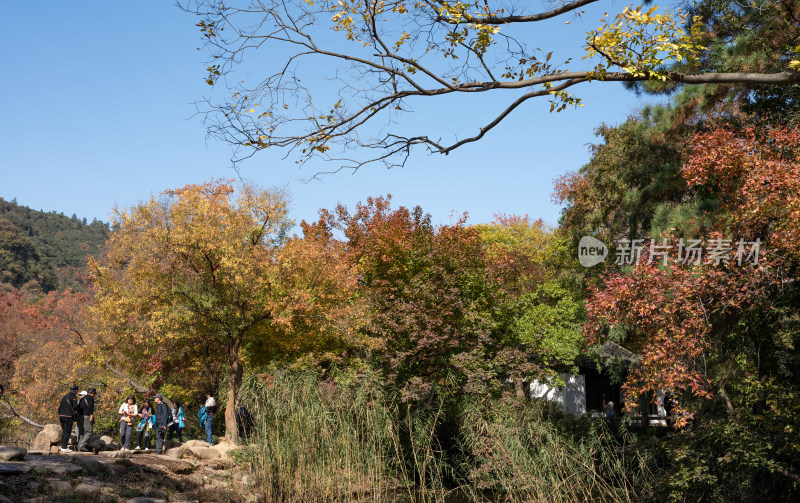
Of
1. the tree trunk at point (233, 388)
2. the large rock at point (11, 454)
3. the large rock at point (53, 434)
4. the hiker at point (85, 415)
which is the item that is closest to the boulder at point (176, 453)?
the hiker at point (85, 415)

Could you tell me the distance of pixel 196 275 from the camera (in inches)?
583

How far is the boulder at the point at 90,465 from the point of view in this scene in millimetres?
9312

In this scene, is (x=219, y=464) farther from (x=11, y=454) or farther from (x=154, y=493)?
(x=11, y=454)

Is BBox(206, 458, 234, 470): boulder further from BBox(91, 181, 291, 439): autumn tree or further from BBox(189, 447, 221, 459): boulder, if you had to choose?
BBox(91, 181, 291, 439): autumn tree

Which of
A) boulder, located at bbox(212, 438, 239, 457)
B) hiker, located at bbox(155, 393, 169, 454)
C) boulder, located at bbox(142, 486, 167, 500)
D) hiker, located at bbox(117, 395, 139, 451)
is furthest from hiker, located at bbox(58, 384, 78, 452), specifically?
boulder, located at bbox(142, 486, 167, 500)

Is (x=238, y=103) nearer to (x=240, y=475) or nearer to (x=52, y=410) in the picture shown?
(x=240, y=475)

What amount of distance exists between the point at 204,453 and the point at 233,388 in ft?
7.23

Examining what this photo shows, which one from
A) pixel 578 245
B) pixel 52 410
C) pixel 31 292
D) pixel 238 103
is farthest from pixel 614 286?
pixel 31 292

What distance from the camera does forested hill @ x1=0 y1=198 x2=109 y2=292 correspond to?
155 ft

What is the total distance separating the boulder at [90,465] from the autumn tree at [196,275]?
4.60 metres

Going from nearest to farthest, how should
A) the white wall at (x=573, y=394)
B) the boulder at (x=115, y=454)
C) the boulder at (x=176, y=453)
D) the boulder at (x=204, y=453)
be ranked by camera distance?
1. the boulder at (x=115, y=454)
2. the boulder at (x=176, y=453)
3. the boulder at (x=204, y=453)
4. the white wall at (x=573, y=394)

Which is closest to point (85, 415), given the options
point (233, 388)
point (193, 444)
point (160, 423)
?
point (160, 423)

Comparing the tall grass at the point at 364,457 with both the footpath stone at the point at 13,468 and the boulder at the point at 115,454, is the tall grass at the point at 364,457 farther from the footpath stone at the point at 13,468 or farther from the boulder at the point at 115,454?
the boulder at the point at 115,454

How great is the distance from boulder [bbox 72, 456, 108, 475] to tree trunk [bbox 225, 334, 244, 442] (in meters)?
4.49
